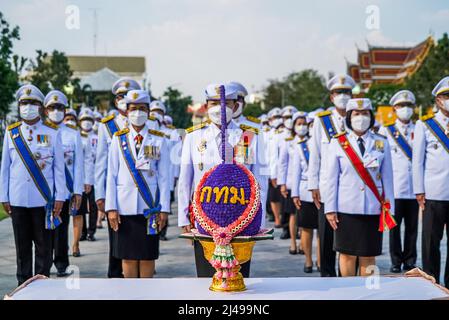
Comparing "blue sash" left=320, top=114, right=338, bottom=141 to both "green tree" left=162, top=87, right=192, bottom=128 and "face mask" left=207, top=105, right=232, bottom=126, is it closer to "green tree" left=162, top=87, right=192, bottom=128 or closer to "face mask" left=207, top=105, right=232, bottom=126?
"face mask" left=207, top=105, right=232, bottom=126

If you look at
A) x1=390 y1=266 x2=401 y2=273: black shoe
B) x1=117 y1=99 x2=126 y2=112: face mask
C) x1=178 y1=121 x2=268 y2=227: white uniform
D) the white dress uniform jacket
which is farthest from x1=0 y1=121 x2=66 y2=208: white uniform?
x1=390 y1=266 x2=401 y2=273: black shoe

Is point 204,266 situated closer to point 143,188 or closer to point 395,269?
point 143,188

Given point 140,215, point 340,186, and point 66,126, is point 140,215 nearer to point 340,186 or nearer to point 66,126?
point 340,186

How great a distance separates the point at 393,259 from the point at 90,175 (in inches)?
186

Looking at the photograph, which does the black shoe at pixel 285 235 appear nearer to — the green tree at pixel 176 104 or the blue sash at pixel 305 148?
the blue sash at pixel 305 148

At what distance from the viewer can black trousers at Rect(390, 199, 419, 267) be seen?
30.2 feet

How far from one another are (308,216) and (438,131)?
2.35 metres

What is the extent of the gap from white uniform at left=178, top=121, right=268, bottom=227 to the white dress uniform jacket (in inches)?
92.3

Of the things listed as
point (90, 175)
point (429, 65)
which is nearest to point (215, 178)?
point (90, 175)

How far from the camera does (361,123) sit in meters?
6.27

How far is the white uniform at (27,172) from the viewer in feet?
23.2

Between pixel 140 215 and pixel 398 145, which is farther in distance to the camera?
pixel 398 145

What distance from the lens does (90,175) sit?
1098 centimetres

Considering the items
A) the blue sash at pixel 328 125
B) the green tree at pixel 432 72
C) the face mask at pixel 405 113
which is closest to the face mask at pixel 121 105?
the blue sash at pixel 328 125
